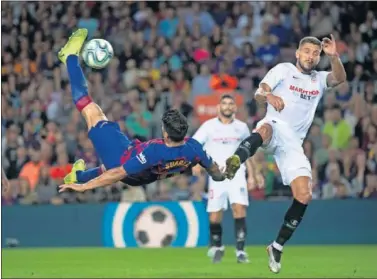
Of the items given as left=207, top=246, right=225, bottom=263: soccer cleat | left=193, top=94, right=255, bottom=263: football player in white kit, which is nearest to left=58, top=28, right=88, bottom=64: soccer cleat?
left=193, top=94, right=255, bottom=263: football player in white kit

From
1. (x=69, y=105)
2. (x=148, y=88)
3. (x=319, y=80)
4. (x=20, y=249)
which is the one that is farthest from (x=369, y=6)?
(x=319, y=80)

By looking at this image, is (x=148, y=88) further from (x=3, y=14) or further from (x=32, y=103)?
(x=3, y=14)

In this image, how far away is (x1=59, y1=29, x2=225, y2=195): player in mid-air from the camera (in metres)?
12.9

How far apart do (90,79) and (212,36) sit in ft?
8.67

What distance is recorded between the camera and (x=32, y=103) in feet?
76.3

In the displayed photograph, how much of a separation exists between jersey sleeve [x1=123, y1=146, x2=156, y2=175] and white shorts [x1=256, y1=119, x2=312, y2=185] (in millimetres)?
1676

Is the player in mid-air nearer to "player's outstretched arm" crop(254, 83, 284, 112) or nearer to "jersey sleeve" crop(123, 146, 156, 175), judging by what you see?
"jersey sleeve" crop(123, 146, 156, 175)

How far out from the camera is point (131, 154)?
1331 cm

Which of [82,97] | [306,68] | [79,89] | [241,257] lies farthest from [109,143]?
[241,257]

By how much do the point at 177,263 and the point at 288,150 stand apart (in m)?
4.68

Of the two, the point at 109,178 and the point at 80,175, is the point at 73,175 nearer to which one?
the point at 80,175

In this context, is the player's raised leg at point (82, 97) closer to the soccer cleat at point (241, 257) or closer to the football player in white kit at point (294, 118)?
the football player in white kit at point (294, 118)

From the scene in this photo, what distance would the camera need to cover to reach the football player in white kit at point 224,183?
1802 centimetres

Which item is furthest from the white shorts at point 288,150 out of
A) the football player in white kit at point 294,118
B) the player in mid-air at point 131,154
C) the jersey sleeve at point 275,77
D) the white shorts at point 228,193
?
the white shorts at point 228,193
